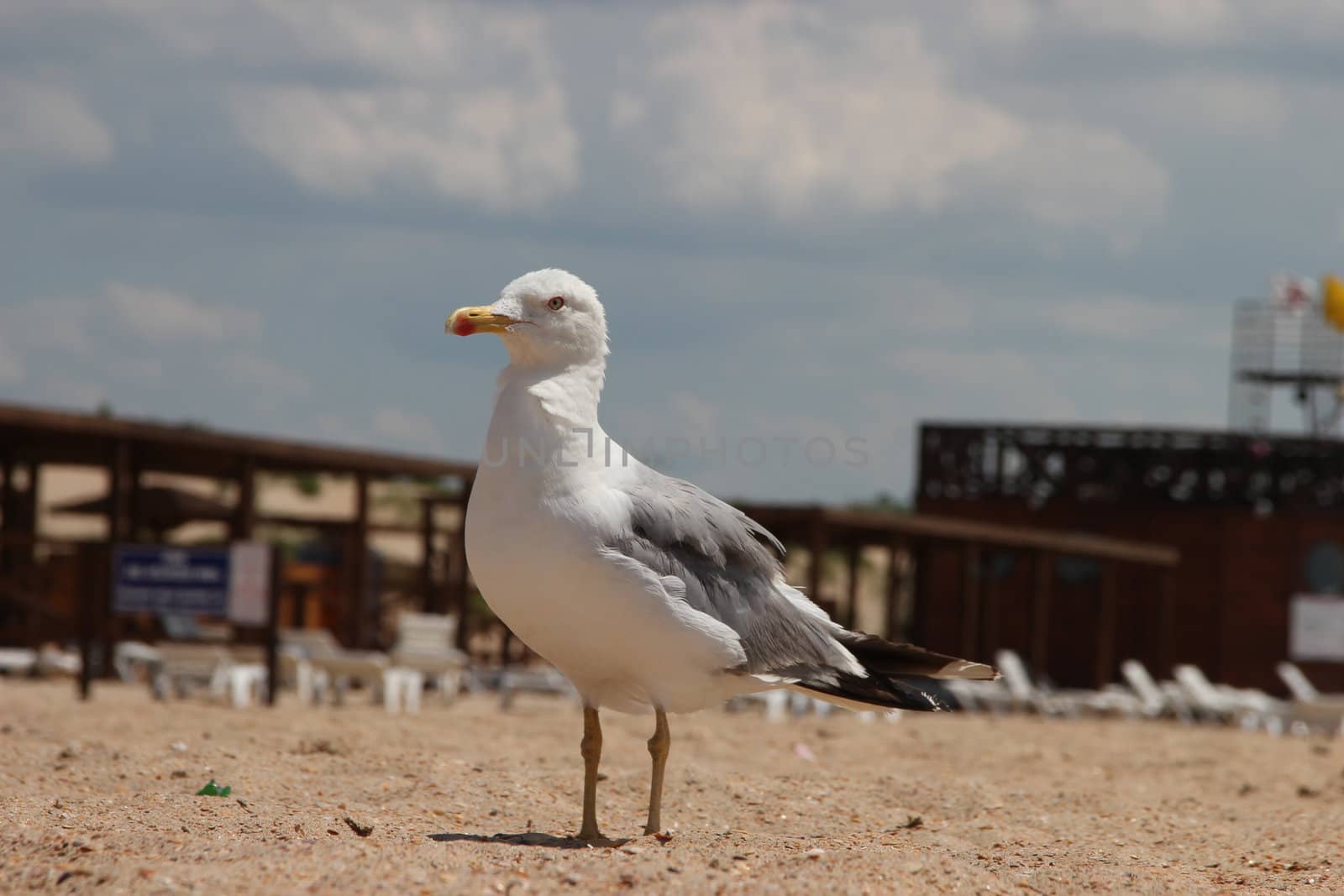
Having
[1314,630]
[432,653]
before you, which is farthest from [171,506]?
[1314,630]

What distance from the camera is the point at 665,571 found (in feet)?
18.2

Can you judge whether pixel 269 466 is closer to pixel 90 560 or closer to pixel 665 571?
pixel 90 560

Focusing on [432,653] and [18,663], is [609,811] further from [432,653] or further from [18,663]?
[18,663]

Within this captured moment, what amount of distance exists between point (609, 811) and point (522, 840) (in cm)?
116

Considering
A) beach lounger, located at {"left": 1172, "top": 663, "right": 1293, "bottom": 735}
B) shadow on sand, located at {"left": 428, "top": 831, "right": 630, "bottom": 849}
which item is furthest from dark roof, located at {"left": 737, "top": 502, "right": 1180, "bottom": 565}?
shadow on sand, located at {"left": 428, "top": 831, "right": 630, "bottom": 849}

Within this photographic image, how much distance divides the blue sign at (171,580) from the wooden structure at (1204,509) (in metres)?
21.0

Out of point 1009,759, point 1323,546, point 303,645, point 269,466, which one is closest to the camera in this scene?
point 1009,759

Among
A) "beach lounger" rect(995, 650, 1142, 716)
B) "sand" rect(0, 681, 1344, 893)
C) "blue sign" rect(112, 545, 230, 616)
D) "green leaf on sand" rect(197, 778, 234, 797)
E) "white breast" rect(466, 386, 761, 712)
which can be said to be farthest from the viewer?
"beach lounger" rect(995, 650, 1142, 716)

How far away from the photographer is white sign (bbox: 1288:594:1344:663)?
30.6 m

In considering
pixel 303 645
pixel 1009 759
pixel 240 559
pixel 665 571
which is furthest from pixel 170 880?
pixel 303 645

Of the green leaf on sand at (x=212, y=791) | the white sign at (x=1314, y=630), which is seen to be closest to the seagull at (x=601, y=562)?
the green leaf on sand at (x=212, y=791)

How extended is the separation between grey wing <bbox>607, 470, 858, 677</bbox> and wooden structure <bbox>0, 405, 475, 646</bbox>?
40.1 ft

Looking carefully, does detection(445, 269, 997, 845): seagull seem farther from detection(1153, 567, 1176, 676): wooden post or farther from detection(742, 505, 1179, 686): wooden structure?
detection(1153, 567, 1176, 676): wooden post

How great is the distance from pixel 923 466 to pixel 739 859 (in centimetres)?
2767
